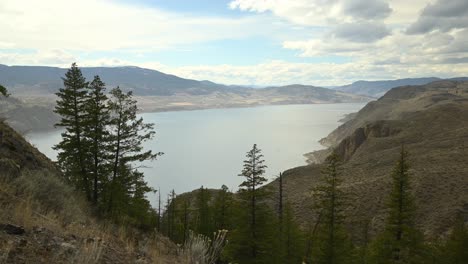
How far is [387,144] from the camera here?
89.3 meters

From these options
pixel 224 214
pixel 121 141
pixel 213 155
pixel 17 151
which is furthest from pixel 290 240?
pixel 213 155

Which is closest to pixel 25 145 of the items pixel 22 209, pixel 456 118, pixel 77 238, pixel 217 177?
pixel 22 209

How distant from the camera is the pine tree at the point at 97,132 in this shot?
23.1 meters

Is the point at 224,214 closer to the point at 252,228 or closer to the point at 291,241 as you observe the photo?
the point at 291,241

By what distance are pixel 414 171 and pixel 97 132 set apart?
50.2 metres

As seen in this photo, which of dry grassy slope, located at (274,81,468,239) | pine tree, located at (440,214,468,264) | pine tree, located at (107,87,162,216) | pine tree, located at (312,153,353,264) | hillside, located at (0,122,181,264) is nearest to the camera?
hillside, located at (0,122,181,264)

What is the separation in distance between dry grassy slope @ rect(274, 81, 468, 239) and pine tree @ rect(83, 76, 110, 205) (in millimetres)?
A: 16492

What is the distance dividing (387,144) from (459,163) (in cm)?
3271

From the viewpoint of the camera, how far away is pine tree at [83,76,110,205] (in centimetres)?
2308

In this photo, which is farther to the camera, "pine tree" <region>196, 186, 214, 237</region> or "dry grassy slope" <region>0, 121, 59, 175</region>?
"pine tree" <region>196, 186, 214, 237</region>

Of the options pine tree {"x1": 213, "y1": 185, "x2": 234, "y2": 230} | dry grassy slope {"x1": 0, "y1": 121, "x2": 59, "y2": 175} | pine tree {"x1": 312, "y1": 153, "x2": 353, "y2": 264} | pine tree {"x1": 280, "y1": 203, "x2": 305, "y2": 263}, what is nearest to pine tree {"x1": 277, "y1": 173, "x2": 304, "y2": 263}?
pine tree {"x1": 280, "y1": 203, "x2": 305, "y2": 263}

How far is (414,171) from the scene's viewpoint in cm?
5688

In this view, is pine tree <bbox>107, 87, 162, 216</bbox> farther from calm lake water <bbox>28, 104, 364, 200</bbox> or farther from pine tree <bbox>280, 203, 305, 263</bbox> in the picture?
calm lake water <bbox>28, 104, 364, 200</bbox>

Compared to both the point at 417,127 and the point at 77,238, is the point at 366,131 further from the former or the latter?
the point at 77,238
